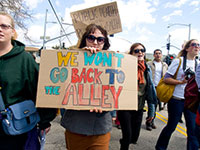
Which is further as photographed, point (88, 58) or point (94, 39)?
point (94, 39)

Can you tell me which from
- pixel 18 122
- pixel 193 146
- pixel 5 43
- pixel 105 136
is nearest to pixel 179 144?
pixel 193 146

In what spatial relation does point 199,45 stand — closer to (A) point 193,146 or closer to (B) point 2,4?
(A) point 193,146

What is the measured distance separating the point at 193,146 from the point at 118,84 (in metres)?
1.76

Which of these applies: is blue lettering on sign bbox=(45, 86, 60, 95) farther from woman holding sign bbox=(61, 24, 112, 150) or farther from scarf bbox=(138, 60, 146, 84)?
scarf bbox=(138, 60, 146, 84)

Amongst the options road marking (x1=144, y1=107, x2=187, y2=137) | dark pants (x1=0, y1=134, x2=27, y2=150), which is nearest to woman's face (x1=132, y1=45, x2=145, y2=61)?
dark pants (x1=0, y1=134, x2=27, y2=150)

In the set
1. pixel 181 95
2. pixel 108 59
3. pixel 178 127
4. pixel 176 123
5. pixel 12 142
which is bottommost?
pixel 178 127

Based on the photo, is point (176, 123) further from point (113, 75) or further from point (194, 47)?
point (113, 75)

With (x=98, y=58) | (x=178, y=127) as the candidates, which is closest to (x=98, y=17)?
(x=98, y=58)

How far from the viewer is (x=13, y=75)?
144cm

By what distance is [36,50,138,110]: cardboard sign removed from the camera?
1.60m

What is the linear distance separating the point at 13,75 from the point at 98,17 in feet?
6.25

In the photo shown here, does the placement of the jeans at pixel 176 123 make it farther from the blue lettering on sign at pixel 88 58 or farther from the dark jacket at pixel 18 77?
the dark jacket at pixel 18 77

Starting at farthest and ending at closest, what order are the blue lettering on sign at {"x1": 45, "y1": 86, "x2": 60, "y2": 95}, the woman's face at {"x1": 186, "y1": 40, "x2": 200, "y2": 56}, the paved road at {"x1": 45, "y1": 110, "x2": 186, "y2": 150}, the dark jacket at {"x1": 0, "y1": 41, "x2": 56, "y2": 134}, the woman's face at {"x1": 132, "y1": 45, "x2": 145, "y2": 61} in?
the paved road at {"x1": 45, "y1": 110, "x2": 186, "y2": 150}, the woman's face at {"x1": 132, "y1": 45, "x2": 145, "y2": 61}, the woman's face at {"x1": 186, "y1": 40, "x2": 200, "y2": 56}, the blue lettering on sign at {"x1": 45, "y1": 86, "x2": 60, "y2": 95}, the dark jacket at {"x1": 0, "y1": 41, "x2": 56, "y2": 134}

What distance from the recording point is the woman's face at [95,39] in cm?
184
